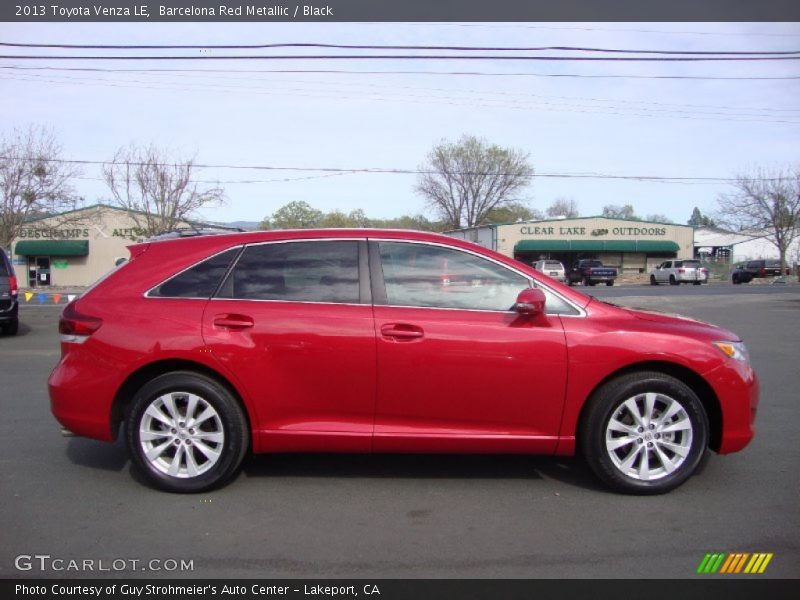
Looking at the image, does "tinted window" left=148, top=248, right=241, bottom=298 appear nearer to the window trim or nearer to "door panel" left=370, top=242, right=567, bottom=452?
the window trim

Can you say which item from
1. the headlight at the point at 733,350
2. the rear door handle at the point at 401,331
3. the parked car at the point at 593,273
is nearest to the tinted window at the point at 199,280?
the rear door handle at the point at 401,331

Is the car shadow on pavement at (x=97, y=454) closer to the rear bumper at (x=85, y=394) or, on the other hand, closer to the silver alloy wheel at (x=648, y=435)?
the rear bumper at (x=85, y=394)

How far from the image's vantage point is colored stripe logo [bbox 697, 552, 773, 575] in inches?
131

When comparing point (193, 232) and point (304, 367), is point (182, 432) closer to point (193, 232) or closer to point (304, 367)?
point (304, 367)

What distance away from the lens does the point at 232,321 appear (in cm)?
421

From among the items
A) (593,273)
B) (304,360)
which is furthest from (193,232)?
(593,273)

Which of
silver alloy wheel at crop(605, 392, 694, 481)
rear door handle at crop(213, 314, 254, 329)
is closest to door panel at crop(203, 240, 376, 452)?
rear door handle at crop(213, 314, 254, 329)

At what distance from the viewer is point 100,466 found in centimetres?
486

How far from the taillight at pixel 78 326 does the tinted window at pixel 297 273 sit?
895mm

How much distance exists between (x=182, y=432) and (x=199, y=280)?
3.36 feet

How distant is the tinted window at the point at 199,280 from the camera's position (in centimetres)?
436

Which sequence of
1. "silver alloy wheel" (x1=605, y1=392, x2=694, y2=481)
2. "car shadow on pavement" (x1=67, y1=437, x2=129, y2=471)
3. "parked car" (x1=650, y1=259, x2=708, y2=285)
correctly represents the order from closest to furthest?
1. "silver alloy wheel" (x1=605, y1=392, x2=694, y2=481)
2. "car shadow on pavement" (x1=67, y1=437, x2=129, y2=471)
3. "parked car" (x1=650, y1=259, x2=708, y2=285)

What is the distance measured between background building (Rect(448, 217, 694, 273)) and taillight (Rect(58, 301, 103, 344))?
156 ft
